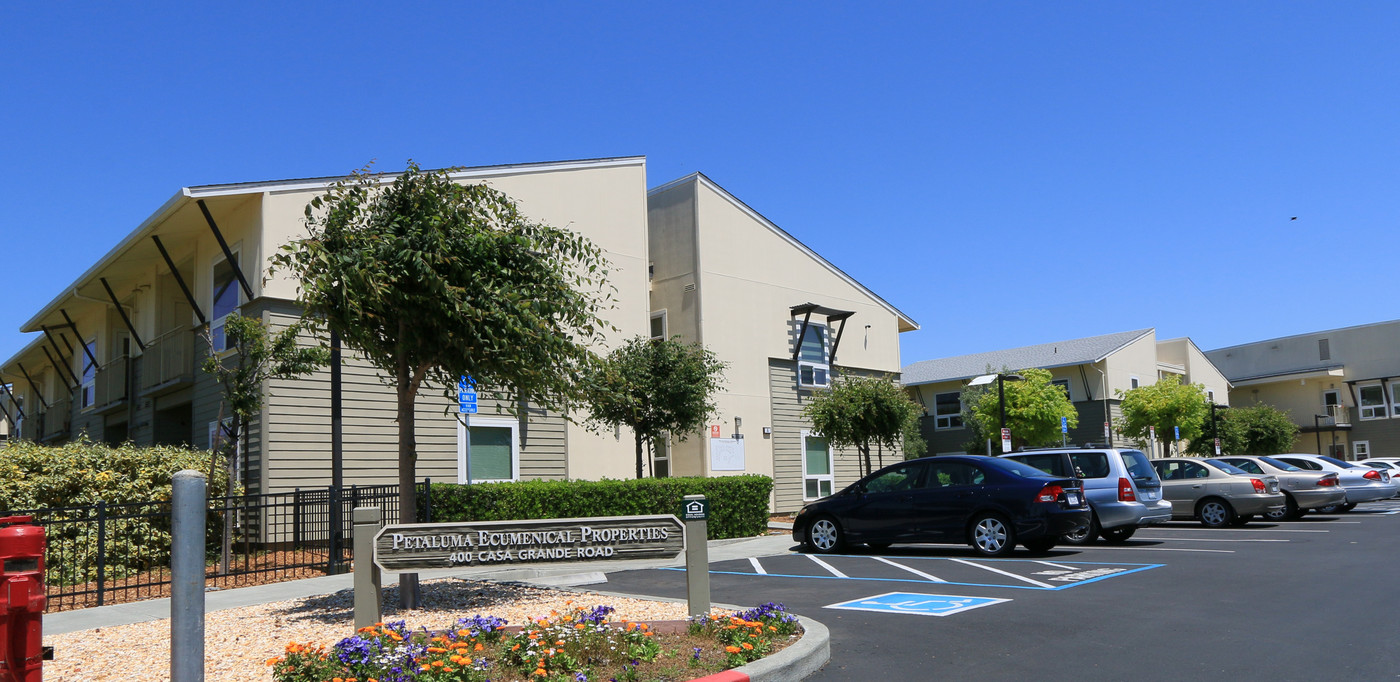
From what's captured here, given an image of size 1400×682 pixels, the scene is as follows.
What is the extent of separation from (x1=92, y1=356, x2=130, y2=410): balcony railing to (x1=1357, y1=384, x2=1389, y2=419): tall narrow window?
56.7 metres

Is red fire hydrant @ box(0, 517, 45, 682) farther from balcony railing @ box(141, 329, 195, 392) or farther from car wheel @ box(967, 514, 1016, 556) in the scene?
balcony railing @ box(141, 329, 195, 392)

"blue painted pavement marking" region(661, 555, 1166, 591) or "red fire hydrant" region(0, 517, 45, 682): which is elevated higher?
"red fire hydrant" region(0, 517, 45, 682)

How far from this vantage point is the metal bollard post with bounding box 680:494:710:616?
8.05 meters

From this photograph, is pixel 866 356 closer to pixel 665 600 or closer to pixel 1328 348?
pixel 665 600

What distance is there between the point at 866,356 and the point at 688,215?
7.86m

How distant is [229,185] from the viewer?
16719 millimetres

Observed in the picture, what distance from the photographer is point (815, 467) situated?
2764cm

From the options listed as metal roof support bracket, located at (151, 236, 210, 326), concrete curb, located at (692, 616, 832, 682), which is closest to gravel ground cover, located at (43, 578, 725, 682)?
concrete curb, located at (692, 616, 832, 682)

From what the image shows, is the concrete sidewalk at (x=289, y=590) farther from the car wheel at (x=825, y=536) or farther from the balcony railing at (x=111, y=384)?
the balcony railing at (x=111, y=384)

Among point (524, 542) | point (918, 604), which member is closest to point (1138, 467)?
point (918, 604)

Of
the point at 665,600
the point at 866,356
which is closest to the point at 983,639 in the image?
the point at 665,600

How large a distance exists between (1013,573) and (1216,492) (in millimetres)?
10459

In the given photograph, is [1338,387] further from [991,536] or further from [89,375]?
[89,375]

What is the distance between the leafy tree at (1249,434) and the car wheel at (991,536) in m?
34.9
